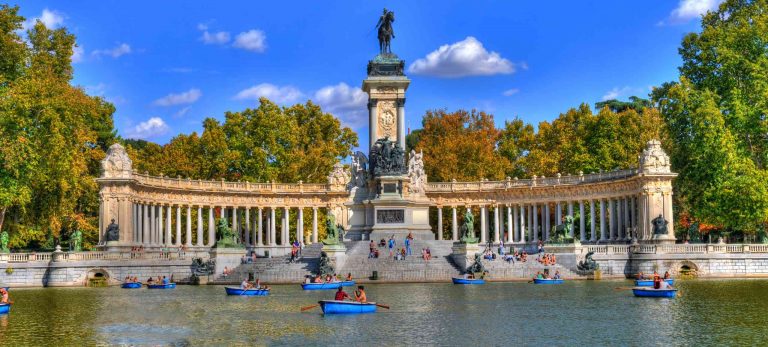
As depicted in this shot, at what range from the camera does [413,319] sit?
3195 centimetres

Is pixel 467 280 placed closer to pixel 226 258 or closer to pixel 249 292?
pixel 249 292

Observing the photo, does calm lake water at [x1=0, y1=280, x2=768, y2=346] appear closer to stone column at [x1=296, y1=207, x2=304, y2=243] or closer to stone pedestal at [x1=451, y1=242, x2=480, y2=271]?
stone pedestal at [x1=451, y1=242, x2=480, y2=271]

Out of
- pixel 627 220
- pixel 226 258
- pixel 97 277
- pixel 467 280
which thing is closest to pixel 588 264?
pixel 467 280

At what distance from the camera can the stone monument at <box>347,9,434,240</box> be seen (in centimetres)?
6950

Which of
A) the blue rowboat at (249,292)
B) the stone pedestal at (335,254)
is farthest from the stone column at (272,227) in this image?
the blue rowboat at (249,292)

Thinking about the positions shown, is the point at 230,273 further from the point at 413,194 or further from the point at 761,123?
the point at 761,123

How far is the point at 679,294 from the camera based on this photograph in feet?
141

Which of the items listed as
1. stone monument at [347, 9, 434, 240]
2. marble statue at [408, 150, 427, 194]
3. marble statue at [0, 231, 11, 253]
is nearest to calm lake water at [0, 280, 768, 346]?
marble statue at [0, 231, 11, 253]

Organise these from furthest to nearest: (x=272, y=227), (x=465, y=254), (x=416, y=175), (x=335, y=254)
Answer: (x=272, y=227) < (x=416, y=175) < (x=335, y=254) < (x=465, y=254)

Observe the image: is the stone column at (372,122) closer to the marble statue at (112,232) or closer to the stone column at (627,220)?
the marble statue at (112,232)

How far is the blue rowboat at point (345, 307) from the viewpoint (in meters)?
33.7

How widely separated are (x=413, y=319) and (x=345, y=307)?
3.20 m

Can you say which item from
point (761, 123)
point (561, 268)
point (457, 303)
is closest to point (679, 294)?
point (457, 303)

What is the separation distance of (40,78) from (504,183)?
40.9 meters
